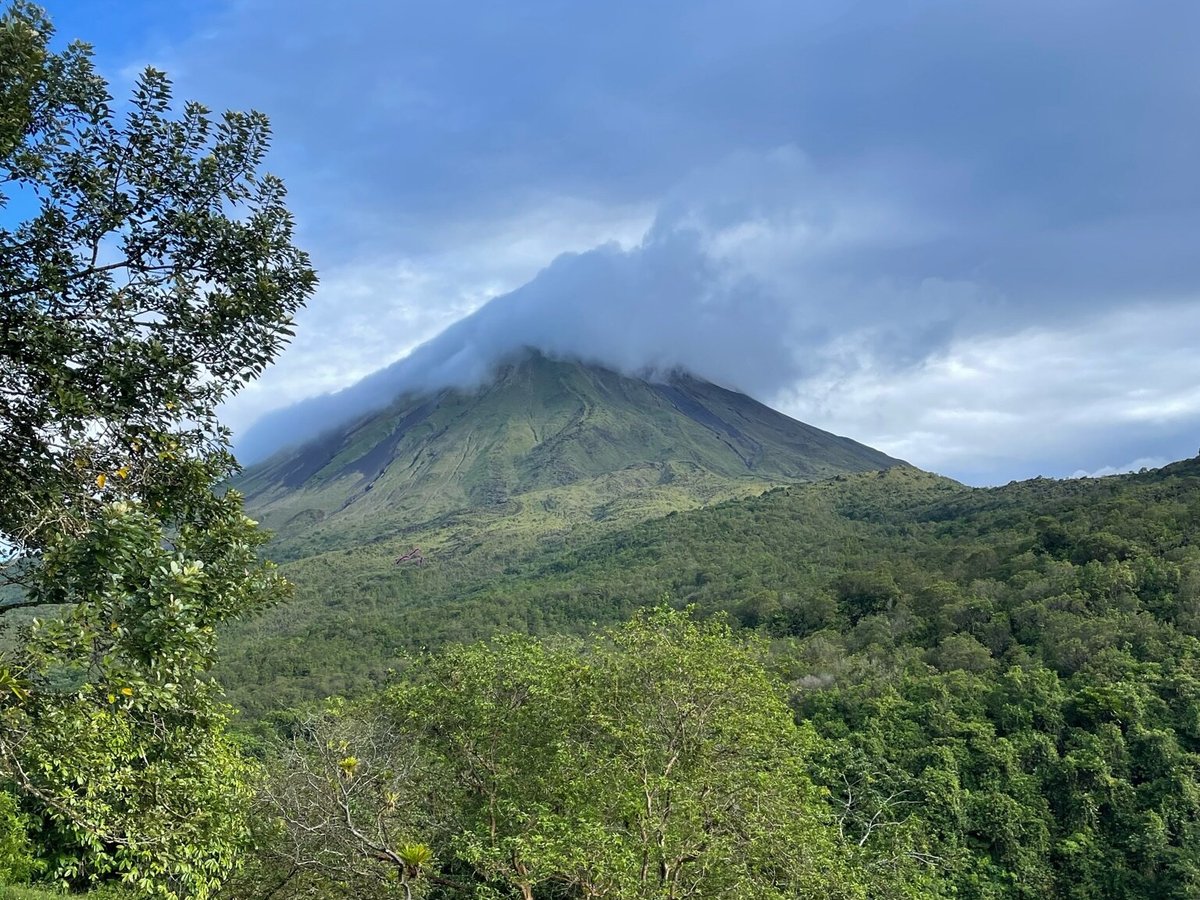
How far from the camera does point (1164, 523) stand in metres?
48.4

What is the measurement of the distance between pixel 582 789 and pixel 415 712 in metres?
4.55

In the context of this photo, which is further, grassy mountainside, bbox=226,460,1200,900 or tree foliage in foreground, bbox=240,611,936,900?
grassy mountainside, bbox=226,460,1200,900

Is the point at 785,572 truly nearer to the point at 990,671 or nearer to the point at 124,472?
the point at 990,671

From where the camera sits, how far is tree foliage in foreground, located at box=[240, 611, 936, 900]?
Result: 1225 centimetres

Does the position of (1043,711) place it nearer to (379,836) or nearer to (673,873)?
(673,873)

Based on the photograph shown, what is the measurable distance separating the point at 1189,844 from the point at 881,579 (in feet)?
112

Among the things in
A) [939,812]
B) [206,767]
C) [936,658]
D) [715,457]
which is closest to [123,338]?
[206,767]

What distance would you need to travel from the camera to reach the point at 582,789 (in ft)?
43.6

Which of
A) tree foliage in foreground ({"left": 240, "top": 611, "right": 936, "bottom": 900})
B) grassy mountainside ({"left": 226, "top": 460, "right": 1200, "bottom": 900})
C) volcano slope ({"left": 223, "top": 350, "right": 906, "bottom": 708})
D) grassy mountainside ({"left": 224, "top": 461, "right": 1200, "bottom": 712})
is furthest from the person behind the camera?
volcano slope ({"left": 223, "top": 350, "right": 906, "bottom": 708})

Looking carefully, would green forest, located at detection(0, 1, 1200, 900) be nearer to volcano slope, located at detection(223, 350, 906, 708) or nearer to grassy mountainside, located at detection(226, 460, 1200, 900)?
grassy mountainside, located at detection(226, 460, 1200, 900)

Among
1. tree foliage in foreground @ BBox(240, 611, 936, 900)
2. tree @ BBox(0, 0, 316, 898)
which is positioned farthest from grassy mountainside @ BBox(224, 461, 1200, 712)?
tree @ BBox(0, 0, 316, 898)

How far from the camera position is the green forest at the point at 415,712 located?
4801 mm

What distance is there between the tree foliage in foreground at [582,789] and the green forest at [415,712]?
0.07 meters

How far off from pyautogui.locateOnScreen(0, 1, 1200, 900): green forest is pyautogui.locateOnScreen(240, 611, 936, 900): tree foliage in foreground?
75mm
